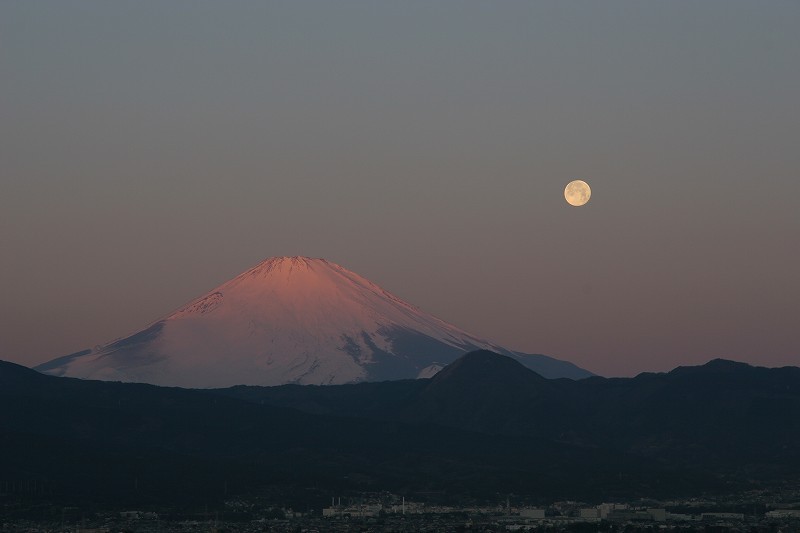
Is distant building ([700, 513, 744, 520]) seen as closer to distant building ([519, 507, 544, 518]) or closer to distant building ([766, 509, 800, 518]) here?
distant building ([766, 509, 800, 518])

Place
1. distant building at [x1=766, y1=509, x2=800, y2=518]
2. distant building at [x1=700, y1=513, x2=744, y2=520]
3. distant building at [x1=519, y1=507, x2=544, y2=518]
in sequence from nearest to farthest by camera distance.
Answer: distant building at [x1=766, y1=509, x2=800, y2=518]
distant building at [x1=700, y1=513, x2=744, y2=520]
distant building at [x1=519, y1=507, x2=544, y2=518]

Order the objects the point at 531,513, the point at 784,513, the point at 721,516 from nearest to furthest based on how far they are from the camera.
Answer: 1. the point at 784,513
2. the point at 721,516
3. the point at 531,513

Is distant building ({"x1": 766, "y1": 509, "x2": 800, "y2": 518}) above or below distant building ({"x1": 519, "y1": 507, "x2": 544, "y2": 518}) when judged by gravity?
below

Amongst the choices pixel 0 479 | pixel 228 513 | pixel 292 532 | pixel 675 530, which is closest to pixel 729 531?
pixel 675 530

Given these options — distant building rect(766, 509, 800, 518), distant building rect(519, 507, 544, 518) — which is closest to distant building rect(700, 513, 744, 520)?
distant building rect(766, 509, 800, 518)

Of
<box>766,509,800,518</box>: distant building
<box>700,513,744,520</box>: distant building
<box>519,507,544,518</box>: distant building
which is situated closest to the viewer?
<box>766,509,800,518</box>: distant building

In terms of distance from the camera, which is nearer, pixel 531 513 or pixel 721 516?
pixel 721 516

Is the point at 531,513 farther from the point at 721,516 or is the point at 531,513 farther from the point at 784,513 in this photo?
the point at 784,513

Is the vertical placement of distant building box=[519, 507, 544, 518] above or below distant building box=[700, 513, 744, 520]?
above

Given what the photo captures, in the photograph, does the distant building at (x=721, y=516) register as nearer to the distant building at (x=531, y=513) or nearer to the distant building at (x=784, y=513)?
the distant building at (x=784, y=513)

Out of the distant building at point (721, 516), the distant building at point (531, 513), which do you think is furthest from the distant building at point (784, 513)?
the distant building at point (531, 513)

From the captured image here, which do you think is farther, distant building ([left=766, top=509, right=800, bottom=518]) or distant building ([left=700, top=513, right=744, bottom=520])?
distant building ([left=700, top=513, right=744, bottom=520])

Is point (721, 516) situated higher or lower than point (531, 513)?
lower

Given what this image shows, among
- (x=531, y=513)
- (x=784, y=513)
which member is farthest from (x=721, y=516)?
(x=531, y=513)
